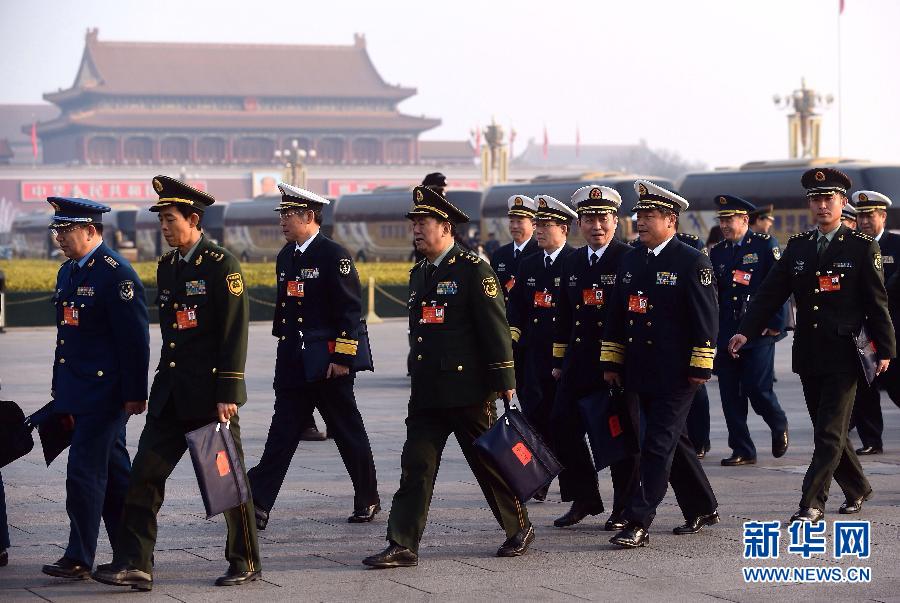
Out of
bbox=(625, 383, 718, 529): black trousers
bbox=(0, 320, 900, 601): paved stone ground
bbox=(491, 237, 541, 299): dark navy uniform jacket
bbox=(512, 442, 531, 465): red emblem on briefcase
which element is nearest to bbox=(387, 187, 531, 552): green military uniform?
bbox=(512, 442, 531, 465): red emblem on briefcase

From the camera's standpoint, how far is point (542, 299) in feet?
24.3

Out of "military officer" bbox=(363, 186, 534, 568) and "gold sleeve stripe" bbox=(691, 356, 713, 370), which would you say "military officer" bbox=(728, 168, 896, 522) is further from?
"military officer" bbox=(363, 186, 534, 568)

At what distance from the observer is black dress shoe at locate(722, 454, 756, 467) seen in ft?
27.6

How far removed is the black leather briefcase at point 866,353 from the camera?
6551 millimetres

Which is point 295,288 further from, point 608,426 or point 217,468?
point 217,468

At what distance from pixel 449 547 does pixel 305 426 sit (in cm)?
108

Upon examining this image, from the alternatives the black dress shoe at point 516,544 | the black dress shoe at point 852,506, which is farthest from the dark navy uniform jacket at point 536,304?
the black dress shoe at point 852,506

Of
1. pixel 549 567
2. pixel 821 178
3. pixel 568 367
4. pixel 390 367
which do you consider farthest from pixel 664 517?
pixel 390 367

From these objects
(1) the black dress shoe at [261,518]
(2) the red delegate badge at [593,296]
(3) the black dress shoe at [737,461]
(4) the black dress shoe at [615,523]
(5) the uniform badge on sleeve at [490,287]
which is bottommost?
(3) the black dress shoe at [737,461]

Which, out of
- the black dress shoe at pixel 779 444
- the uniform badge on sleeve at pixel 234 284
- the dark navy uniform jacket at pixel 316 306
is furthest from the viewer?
the black dress shoe at pixel 779 444

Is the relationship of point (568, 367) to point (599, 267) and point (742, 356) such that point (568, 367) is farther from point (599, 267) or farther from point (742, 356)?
point (742, 356)

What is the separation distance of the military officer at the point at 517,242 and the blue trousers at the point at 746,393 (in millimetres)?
1327

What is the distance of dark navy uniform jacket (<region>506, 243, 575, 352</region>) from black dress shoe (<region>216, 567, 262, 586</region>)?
6.90 ft

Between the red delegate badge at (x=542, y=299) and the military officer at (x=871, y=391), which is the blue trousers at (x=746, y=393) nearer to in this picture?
the military officer at (x=871, y=391)
